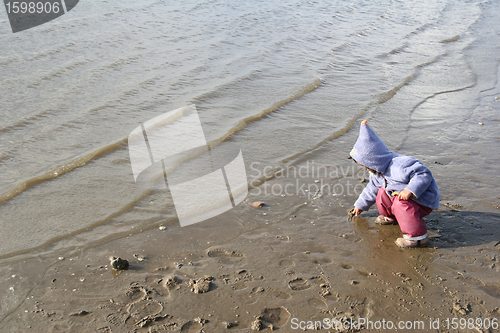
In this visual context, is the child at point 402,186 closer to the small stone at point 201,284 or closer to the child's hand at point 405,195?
the child's hand at point 405,195

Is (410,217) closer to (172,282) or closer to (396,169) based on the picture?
(396,169)

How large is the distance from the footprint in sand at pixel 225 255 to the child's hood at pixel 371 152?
1.32 metres

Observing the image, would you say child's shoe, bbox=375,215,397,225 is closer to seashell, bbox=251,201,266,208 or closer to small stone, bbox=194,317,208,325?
seashell, bbox=251,201,266,208

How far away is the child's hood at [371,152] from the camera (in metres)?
3.41

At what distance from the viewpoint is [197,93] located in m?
7.13

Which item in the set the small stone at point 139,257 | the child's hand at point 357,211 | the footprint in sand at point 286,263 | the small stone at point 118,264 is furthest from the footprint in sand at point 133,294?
the child's hand at point 357,211

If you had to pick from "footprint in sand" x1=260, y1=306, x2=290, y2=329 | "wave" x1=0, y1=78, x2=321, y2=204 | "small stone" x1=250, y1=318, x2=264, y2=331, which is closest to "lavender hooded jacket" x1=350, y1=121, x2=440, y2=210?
"footprint in sand" x1=260, y1=306, x2=290, y2=329

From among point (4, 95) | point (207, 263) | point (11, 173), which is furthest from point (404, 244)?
point (4, 95)

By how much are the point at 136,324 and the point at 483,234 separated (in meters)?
2.90

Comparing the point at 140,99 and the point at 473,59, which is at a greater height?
the point at 140,99

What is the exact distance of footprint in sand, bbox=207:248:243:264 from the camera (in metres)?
3.23

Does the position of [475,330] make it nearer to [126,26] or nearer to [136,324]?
[136,324]

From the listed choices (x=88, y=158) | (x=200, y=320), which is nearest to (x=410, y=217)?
(x=200, y=320)

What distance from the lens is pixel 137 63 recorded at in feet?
27.6
